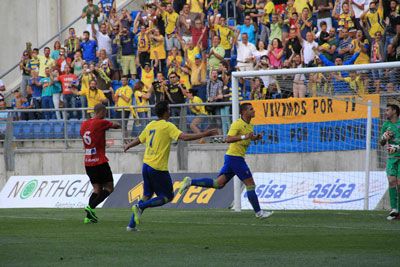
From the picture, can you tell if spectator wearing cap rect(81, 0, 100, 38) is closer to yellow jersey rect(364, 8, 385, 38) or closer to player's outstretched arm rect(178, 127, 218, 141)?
yellow jersey rect(364, 8, 385, 38)

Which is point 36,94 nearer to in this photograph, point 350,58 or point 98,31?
point 98,31

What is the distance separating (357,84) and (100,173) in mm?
6604

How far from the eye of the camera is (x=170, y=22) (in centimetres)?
2492

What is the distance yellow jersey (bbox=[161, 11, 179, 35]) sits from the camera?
81.5ft

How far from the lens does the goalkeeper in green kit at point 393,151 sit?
1343 cm

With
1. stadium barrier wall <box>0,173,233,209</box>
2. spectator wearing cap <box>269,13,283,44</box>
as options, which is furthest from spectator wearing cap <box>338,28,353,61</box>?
stadium barrier wall <box>0,173,233,209</box>

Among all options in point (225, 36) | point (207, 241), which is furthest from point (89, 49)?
point (207, 241)

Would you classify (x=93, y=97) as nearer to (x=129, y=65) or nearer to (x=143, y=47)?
(x=129, y=65)

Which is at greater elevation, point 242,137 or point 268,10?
point 268,10

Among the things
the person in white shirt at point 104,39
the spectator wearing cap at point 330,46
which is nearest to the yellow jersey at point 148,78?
the person in white shirt at point 104,39

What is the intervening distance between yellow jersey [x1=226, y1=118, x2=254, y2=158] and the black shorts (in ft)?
7.38

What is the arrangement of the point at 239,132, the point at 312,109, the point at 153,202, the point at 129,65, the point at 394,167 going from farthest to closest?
the point at 129,65 < the point at 312,109 < the point at 239,132 < the point at 394,167 < the point at 153,202

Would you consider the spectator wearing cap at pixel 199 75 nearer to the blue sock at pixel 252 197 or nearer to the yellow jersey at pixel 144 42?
the yellow jersey at pixel 144 42

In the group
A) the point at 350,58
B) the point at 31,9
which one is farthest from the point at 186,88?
the point at 31,9
